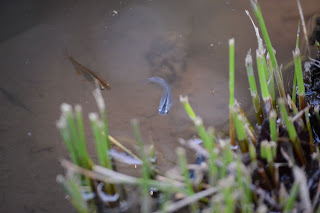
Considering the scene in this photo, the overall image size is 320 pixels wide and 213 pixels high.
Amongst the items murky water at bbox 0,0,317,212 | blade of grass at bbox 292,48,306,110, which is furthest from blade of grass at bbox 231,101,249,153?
murky water at bbox 0,0,317,212

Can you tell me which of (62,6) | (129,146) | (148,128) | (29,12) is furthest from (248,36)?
(29,12)

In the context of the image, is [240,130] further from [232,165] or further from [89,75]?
[89,75]

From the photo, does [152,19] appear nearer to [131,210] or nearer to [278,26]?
[278,26]

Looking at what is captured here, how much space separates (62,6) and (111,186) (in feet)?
6.06

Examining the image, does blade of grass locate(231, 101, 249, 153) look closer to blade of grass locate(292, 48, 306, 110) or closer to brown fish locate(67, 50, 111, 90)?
blade of grass locate(292, 48, 306, 110)

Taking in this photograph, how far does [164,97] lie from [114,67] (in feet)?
1.47

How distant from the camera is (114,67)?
93.6 inches

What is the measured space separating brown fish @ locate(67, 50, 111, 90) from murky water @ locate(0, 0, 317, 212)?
45 millimetres

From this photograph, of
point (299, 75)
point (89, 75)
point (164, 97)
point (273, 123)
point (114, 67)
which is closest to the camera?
point (273, 123)

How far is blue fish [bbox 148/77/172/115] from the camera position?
2.08 m

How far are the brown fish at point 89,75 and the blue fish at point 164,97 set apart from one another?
29 centimetres

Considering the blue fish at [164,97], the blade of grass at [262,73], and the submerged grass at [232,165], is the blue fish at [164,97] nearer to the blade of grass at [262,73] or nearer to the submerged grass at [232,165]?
the submerged grass at [232,165]

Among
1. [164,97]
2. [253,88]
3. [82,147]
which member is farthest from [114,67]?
[82,147]

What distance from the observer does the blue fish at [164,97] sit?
6.82ft
